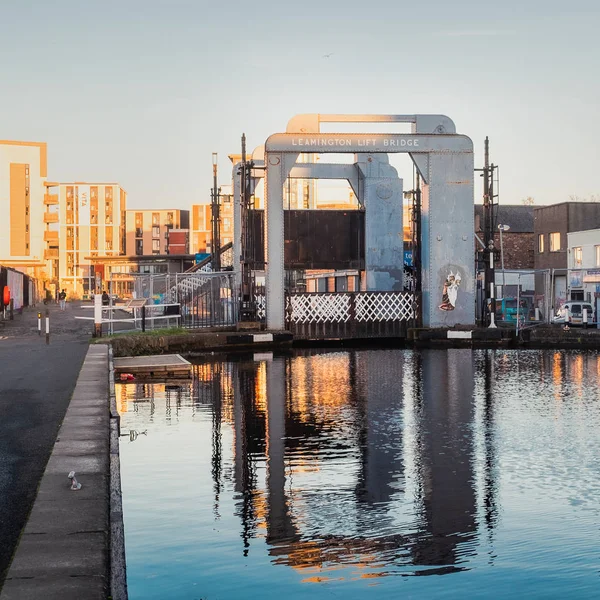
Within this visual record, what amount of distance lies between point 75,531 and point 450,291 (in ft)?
102

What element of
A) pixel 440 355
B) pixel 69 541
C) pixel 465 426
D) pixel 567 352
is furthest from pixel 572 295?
pixel 69 541

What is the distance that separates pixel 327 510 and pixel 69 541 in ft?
9.82

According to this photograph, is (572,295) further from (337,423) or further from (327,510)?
(327,510)

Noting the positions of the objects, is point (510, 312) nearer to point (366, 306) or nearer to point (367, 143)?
point (366, 306)

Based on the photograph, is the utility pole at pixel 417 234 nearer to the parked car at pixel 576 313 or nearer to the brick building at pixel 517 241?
the parked car at pixel 576 313

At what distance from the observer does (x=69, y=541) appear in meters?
6.61

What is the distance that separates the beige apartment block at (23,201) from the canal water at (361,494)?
134244 millimetres

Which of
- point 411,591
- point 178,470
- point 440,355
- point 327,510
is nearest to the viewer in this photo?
point 411,591

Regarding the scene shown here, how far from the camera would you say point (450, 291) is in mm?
37031

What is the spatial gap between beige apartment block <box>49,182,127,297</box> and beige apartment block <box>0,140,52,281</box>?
31.9 m

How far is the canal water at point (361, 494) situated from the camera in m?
7.06

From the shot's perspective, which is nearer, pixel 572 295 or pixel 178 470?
pixel 178 470

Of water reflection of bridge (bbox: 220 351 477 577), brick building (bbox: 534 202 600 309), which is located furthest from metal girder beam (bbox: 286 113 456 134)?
brick building (bbox: 534 202 600 309)

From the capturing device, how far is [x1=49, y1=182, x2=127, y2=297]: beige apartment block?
18538 centimetres
